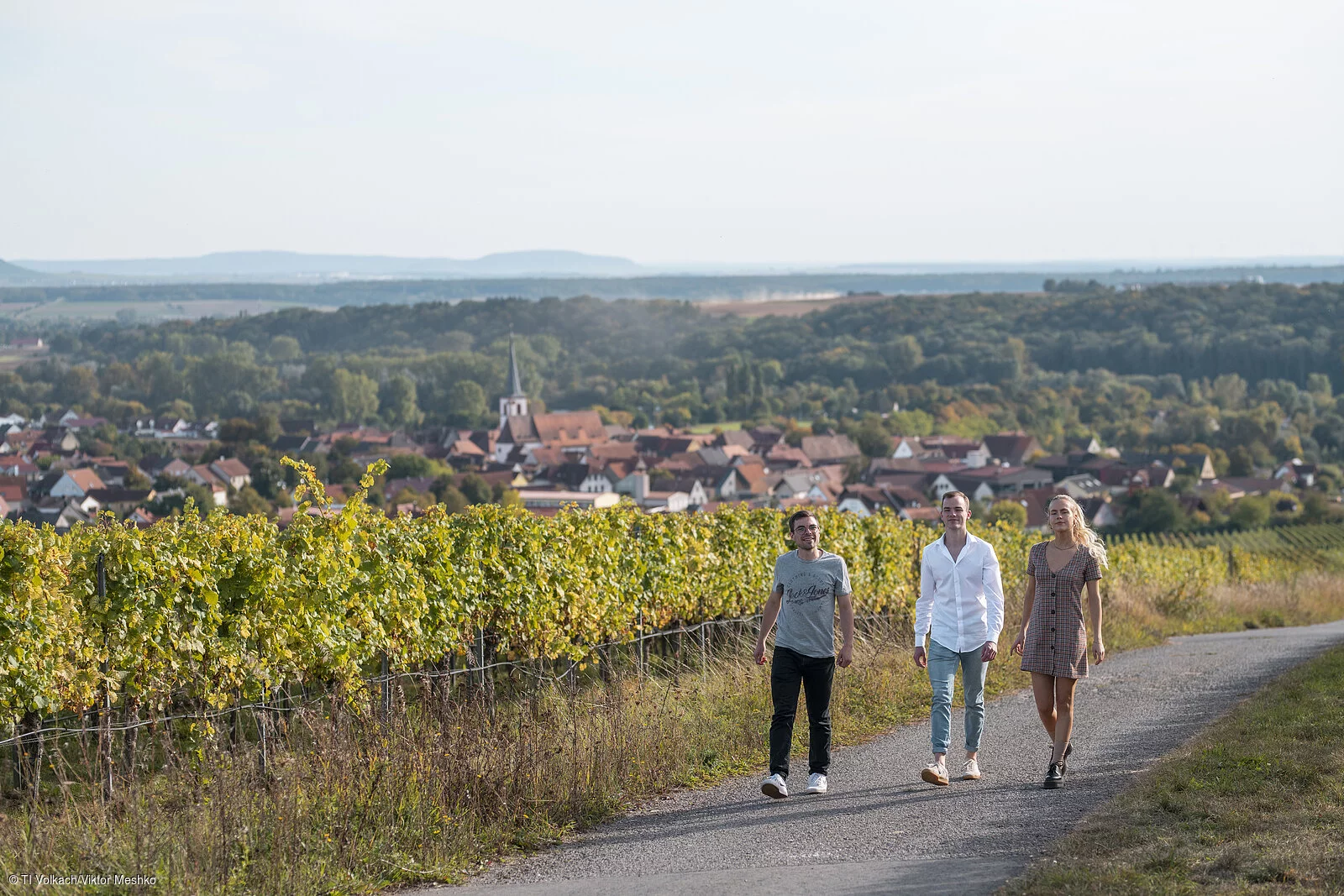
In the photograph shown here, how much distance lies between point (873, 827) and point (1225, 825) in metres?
1.55

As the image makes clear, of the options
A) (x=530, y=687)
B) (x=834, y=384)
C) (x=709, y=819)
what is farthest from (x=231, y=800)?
(x=834, y=384)

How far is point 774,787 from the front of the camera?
736cm

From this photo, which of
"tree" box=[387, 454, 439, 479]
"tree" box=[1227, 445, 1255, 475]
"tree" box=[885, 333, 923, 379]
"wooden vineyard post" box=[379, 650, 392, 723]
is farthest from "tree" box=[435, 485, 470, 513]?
"tree" box=[885, 333, 923, 379]

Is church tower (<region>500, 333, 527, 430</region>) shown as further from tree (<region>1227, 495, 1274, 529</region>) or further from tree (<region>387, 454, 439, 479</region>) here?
tree (<region>1227, 495, 1274, 529</region>)

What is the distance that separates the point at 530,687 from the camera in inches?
414

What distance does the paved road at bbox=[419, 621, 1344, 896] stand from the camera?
5.85m

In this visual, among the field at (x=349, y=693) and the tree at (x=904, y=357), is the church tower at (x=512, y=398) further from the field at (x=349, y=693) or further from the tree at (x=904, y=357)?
the field at (x=349, y=693)

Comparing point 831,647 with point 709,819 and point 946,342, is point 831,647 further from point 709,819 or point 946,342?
point 946,342

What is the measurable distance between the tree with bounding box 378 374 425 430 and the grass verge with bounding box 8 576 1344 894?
157999 millimetres

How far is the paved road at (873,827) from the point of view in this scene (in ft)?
19.2

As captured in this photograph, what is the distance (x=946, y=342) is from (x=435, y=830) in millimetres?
189240

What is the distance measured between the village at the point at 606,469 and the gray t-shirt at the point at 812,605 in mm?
69035

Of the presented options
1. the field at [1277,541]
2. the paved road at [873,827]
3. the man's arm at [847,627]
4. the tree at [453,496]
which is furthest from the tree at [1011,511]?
the man's arm at [847,627]

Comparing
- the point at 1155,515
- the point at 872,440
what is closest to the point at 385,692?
the point at 1155,515
